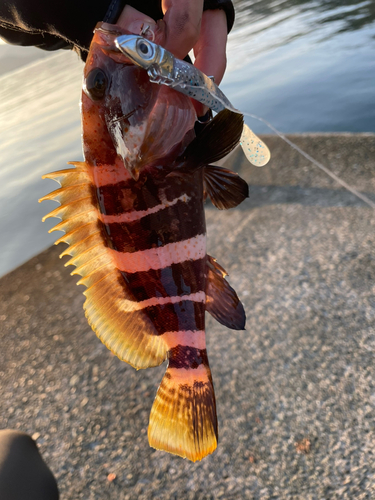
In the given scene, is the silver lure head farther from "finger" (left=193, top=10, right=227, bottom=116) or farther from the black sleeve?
"finger" (left=193, top=10, right=227, bottom=116)

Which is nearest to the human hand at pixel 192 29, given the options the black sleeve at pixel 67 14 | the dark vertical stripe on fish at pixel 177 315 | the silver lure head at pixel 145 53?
the black sleeve at pixel 67 14

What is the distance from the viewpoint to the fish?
1.34 meters

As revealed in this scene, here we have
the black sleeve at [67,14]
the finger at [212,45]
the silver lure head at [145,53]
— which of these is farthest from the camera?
the finger at [212,45]

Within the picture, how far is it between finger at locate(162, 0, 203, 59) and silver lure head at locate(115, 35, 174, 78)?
0.25 metres

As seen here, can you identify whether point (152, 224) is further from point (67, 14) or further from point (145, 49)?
point (67, 14)

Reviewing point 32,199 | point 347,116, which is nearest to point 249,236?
point 347,116

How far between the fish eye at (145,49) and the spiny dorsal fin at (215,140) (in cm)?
31

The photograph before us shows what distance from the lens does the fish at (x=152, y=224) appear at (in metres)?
1.34

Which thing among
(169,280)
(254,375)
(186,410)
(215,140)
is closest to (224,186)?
(215,140)

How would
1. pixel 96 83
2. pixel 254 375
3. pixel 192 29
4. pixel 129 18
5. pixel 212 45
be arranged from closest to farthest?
pixel 96 83 → pixel 192 29 → pixel 129 18 → pixel 212 45 → pixel 254 375

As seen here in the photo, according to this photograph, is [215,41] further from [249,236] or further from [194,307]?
[249,236]

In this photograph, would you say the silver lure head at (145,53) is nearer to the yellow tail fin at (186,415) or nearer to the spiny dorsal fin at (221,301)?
the spiny dorsal fin at (221,301)

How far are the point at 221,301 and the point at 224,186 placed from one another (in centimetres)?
51

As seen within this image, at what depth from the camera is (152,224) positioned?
1474 mm
